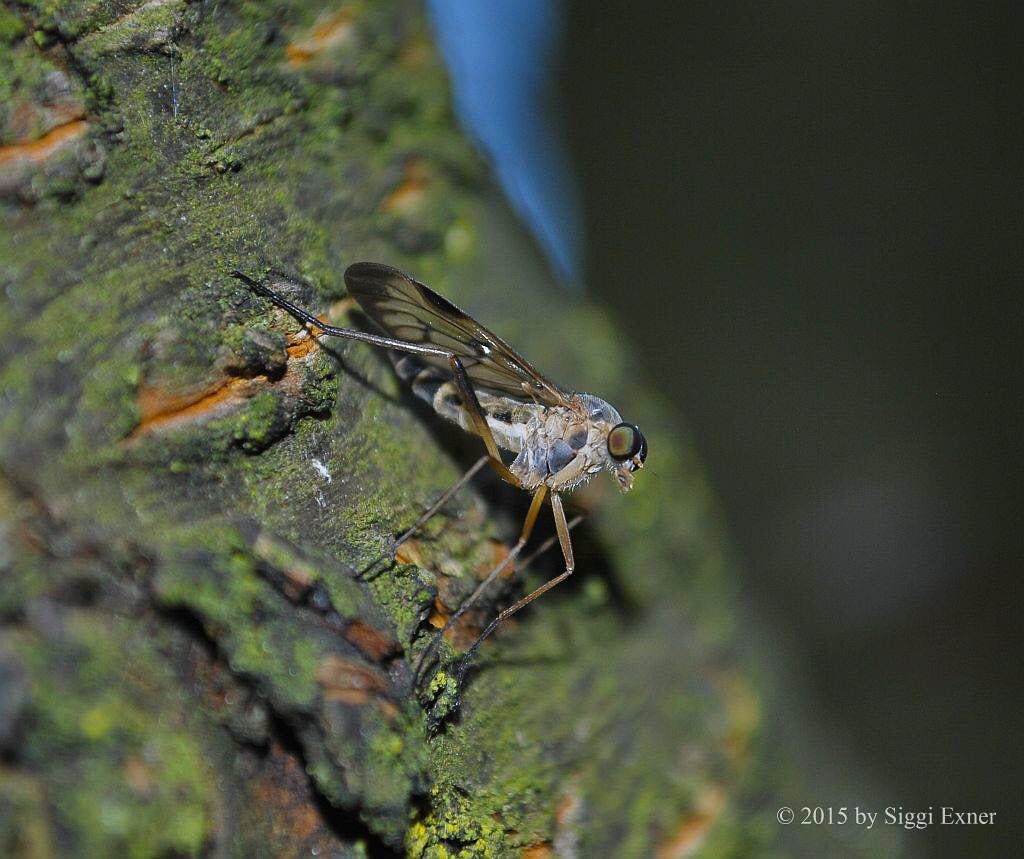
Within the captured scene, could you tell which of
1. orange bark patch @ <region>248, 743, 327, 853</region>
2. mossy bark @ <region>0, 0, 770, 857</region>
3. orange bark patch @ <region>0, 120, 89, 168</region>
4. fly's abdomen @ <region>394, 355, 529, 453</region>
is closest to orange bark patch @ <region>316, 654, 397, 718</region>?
mossy bark @ <region>0, 0, 770, 857</region>

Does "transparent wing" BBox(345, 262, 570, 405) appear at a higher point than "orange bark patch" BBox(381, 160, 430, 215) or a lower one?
lower

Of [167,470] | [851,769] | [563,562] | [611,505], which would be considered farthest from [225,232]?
[851,769]

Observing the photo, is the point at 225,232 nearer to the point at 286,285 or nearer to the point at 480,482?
the point at 286,285

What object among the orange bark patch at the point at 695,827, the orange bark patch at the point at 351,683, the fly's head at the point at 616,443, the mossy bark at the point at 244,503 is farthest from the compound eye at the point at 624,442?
the orange bark patch at the point at 351,683

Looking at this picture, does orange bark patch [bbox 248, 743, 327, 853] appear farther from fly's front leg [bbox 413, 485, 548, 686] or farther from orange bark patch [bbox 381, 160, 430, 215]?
orange bark patch [bbox 381, 160, 430, 215]

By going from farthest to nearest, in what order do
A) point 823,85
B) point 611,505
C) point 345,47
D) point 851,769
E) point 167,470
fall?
1. point 823,85
2. point 851,769
3. point 611,505
4. point 345,47
5. point 167,470

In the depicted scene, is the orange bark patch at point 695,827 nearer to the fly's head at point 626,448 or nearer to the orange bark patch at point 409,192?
the fly's head at point 626,448
